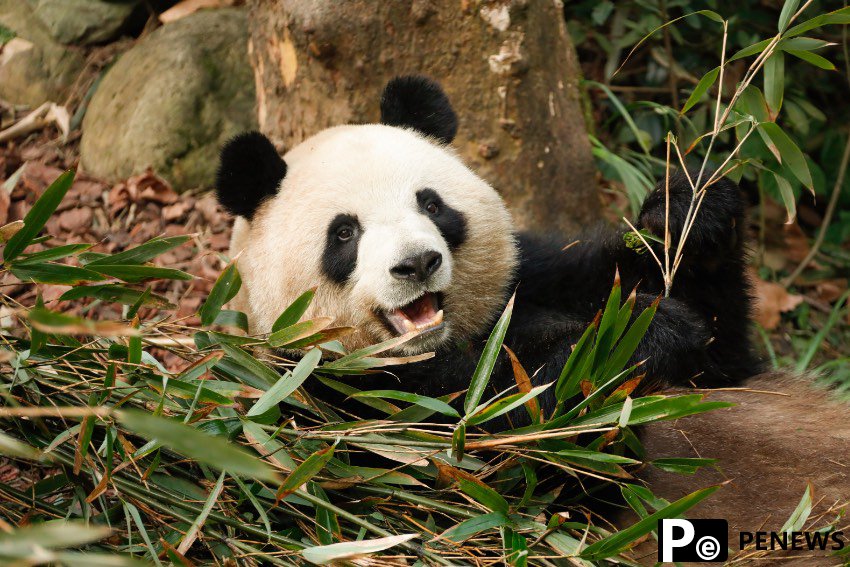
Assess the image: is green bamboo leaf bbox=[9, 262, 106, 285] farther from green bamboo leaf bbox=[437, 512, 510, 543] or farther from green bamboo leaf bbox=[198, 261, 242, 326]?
green bamboo leaf bbox=[437, 512, 510, 543]

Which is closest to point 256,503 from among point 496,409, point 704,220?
point 496,409

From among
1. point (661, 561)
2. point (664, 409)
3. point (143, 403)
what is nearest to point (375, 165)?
point (143, 403)

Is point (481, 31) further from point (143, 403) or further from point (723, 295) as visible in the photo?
point (143, 403)

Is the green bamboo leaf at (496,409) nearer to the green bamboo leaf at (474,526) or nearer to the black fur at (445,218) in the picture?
the green bamboo leaf at (474,526)

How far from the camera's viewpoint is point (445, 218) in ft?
10.5

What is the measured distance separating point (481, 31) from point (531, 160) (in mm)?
752

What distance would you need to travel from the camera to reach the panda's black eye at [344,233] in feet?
10.1

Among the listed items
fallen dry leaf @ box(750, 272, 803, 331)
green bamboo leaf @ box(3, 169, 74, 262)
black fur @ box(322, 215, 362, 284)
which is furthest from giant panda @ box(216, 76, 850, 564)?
fallen dry leaf @ box(750, 272, 803, 331)

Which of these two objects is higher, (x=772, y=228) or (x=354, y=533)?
(x=354, y=533)

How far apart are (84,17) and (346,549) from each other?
5465 millimetres

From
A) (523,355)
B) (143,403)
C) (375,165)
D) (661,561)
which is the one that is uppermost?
(375,165)

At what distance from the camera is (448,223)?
3.18 m

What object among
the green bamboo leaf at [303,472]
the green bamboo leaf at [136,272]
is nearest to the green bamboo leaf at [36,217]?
the green bamboo leaf at [136,272]

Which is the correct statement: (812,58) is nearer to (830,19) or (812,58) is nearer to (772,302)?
(830,19)
